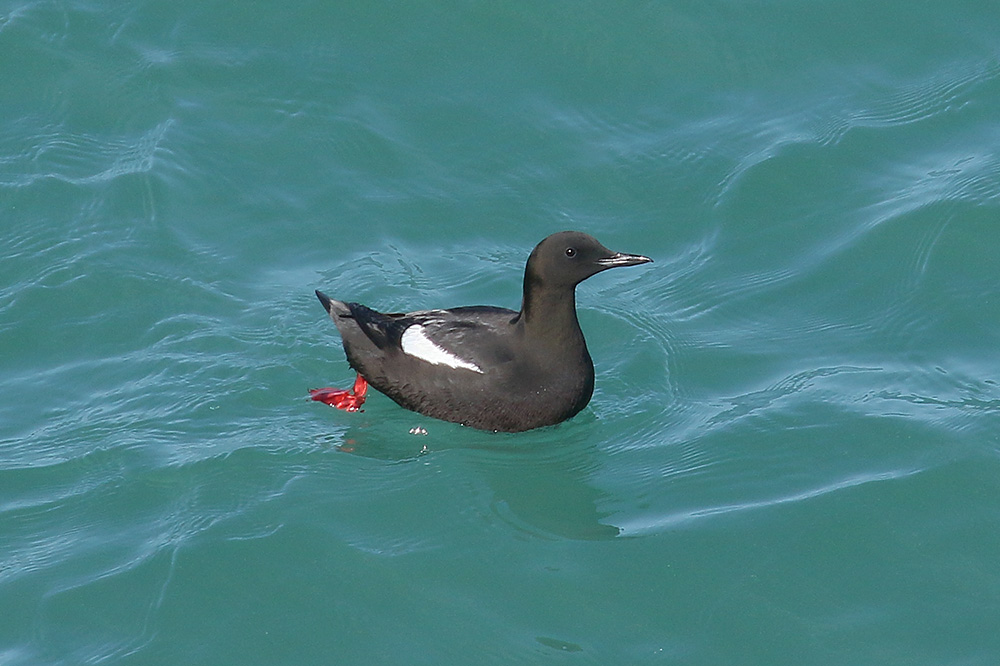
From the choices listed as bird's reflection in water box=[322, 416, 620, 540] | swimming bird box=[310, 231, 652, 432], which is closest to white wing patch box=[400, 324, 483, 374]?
swimming bird box=[310, 231, 652, 432]

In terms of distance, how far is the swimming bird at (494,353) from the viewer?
27.7 ft

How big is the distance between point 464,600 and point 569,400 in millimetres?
1928

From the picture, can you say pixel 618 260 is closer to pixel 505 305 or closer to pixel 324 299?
pixel 505 305

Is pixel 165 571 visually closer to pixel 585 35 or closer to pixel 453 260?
pixel 453 260

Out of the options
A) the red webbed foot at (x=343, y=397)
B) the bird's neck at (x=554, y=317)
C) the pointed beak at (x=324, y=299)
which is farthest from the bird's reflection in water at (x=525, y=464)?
the pointed beak at (x=324, y=299)

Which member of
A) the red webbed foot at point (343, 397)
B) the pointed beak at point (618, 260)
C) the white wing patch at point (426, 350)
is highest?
the pointed beak at point (618, 260)

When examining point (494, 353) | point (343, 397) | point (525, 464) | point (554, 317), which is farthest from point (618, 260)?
point (343, 397)

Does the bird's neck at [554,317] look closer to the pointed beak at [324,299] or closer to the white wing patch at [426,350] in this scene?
the white wing patch at [426,350]

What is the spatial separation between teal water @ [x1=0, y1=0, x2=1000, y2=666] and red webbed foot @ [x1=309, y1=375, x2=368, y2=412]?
3.7 inches

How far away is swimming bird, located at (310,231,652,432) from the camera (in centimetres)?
843

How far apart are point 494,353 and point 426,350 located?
446 mm

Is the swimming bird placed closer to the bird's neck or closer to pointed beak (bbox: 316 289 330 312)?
the bird's neck

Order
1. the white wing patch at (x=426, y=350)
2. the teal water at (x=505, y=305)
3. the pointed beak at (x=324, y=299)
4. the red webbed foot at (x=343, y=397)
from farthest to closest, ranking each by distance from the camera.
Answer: the pointed beak at (x=324, y=299), the red webbed foot at (x=343, y=397), the white wing patch at (x=426, y=350), the teal water at (x=505, y=305)

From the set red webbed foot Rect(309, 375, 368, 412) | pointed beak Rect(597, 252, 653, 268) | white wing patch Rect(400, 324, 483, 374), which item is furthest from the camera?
red webbed foot Rect(309, 375, 368, 412)
